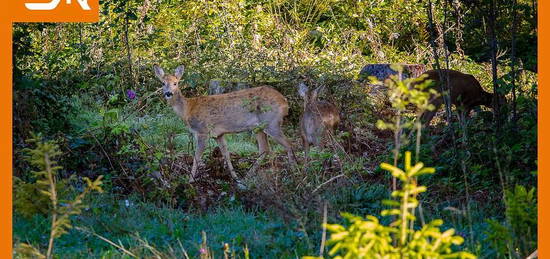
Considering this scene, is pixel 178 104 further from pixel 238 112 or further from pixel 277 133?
pixel 277 133

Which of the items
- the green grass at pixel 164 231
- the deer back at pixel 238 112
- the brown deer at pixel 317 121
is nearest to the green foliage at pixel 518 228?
the green grass at pixel 164 231

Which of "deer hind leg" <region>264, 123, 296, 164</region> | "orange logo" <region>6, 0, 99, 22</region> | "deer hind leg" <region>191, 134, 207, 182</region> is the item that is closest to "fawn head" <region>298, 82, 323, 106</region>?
"deer hind leg" <region>264, 123, 296, 164</region>

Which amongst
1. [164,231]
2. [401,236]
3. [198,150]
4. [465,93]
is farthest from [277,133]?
[401,236]

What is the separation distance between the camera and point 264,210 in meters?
6.91

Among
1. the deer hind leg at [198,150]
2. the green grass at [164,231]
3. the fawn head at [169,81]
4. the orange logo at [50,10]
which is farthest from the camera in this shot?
the fawn head at [169,81]

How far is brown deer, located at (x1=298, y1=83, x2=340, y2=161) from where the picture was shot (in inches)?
377

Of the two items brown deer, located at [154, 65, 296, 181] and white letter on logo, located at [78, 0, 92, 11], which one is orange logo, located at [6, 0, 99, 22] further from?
brown deer, located at [154, 65, 296, 181]

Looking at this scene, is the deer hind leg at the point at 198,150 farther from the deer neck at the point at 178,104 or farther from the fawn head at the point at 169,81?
the fawn head at the point at 169,81

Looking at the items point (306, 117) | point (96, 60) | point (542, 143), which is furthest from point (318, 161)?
point (96, 60)

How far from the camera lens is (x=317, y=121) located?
9.64m

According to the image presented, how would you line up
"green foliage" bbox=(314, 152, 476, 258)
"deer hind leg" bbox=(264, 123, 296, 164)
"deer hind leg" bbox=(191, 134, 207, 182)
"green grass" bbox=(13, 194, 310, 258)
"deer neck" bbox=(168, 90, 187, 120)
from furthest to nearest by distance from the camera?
"deer neck" bbox=(168, 90, 187, 120)
"deer hind leg" bbox=(264, 123, 296, 164)
"deer hind leg" bbox=(191, 134, 207, 182)
"green grass" bbox=(13, 194, 310, 258)
"green foliage" bbox=(314, 152, 476, 258)

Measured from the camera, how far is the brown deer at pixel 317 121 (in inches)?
377

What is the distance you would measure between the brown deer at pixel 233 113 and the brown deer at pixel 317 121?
0.27 metres

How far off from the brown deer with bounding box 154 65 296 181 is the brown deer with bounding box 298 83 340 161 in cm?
27
